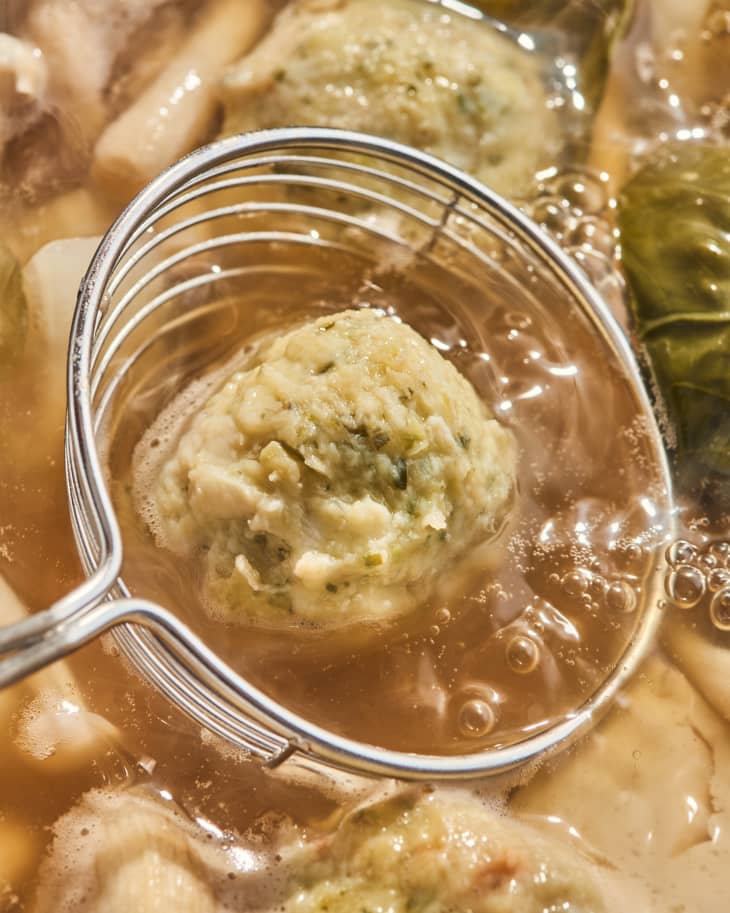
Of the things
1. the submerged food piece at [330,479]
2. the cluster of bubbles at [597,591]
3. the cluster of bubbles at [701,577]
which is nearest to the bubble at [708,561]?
the cluster of bubbles at [701,577]

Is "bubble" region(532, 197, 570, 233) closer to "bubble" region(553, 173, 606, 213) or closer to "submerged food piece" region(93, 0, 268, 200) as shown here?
"bubble" region(553, 173, 606, 213)

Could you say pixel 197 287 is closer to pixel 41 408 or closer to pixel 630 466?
pixel 41 408

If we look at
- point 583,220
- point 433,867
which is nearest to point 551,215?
point 583,220

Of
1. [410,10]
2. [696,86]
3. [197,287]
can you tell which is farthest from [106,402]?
[696,86]

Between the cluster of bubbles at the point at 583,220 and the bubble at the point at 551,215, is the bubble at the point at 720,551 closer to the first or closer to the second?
the cluster of bubbles at the point at 583,220

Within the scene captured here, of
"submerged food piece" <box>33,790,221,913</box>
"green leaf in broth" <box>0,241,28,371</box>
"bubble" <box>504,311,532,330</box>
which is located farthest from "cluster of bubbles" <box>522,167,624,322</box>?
"submerged food piece" <box>33,790,221,913</box>

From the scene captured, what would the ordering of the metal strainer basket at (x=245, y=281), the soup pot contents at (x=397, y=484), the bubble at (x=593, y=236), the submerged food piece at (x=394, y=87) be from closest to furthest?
1. the metal strainer basket at (x=245, y=281)
2. the soup pot contents at (x=397, y=484)
3. the submerged food piece at (x=394, y=87)
4. the bubble at (x=593, y=236)

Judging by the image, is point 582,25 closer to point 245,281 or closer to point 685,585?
point 245,281

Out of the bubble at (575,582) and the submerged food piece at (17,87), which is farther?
the submerged food piece at (17,87)

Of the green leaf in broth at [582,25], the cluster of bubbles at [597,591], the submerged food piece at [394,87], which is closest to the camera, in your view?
the cluster of bubbles at [597,591]
